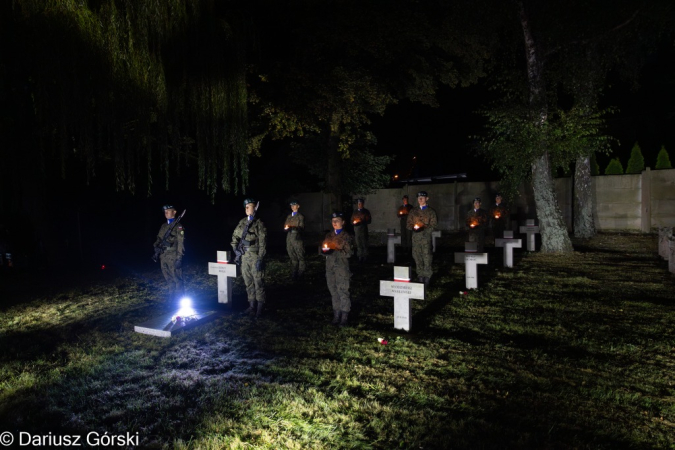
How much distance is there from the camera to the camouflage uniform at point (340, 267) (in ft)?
25.7

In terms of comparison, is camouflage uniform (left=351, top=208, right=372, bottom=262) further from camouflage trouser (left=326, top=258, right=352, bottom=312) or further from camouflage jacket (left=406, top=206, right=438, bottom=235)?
camouflage trouser (left=326, top=258, right=352, bottom=312)

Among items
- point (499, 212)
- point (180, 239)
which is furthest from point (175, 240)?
point (499, 212)

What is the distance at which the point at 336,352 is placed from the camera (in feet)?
21.3

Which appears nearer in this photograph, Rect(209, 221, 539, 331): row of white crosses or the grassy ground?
the grassy ground

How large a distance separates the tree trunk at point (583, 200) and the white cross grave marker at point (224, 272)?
1453cm

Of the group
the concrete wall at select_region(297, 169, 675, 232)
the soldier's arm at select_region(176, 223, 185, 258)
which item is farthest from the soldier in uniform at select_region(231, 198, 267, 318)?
the concrete wall at select_region(297, 169, 675, 232)

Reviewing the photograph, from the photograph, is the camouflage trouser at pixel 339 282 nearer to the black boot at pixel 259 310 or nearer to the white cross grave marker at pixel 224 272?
the black boot at pixel 259 310

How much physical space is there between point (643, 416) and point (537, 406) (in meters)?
0.92

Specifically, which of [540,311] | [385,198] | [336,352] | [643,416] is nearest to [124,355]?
[336,352]

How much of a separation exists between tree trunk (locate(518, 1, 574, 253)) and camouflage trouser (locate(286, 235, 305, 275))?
8.04m

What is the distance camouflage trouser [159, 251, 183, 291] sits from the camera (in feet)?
32.5

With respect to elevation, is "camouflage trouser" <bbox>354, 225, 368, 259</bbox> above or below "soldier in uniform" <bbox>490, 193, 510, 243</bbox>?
below

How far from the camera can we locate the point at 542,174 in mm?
15469

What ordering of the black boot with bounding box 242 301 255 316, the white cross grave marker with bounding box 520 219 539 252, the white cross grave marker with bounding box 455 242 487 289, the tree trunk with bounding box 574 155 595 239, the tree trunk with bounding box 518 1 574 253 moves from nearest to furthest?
the black boot with bounding box 242 301 255 316 → the white cross grave marker with bounding box 455 242 487 289 → the tree trunk with bounding box 518 1 574 253 → the white cross grave marker with bounding box 520 219 539 252 → the tree trunk with bounding box 574 155 595 239
